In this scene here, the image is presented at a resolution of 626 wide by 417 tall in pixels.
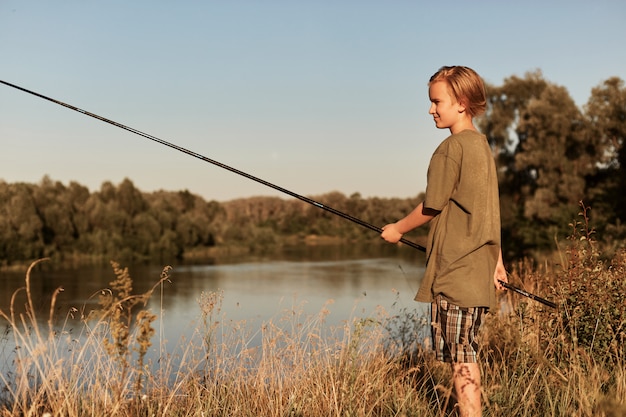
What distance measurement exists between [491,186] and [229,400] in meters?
1.81

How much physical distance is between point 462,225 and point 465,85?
1.70 ft

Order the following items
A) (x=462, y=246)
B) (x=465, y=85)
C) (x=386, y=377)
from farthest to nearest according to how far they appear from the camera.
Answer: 1. (x=386, y=377)
2. (x=465, y=85)
3. (x=462, y=246)

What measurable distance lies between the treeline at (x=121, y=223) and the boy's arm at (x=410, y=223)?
25.7m

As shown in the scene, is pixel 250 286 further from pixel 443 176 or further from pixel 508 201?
pixel 443 176

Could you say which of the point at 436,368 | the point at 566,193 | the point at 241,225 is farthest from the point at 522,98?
the point at 436,368

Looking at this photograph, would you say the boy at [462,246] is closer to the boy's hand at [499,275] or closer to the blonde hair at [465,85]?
the blonde hair at [465,85]

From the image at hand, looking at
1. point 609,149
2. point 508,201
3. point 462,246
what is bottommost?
point 462,246

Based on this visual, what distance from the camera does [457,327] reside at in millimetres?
2359

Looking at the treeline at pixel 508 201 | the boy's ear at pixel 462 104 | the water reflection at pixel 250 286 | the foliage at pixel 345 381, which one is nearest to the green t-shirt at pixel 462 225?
the boy's ear at pixel 462 104

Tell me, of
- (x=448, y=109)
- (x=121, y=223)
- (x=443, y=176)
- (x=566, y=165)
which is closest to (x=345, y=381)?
(x=443, y=176)

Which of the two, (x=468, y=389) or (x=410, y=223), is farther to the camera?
(x=410, y=223)

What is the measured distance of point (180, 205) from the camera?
3881 centimetres

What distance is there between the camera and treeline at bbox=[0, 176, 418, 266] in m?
27.4

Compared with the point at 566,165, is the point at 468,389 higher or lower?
lower
